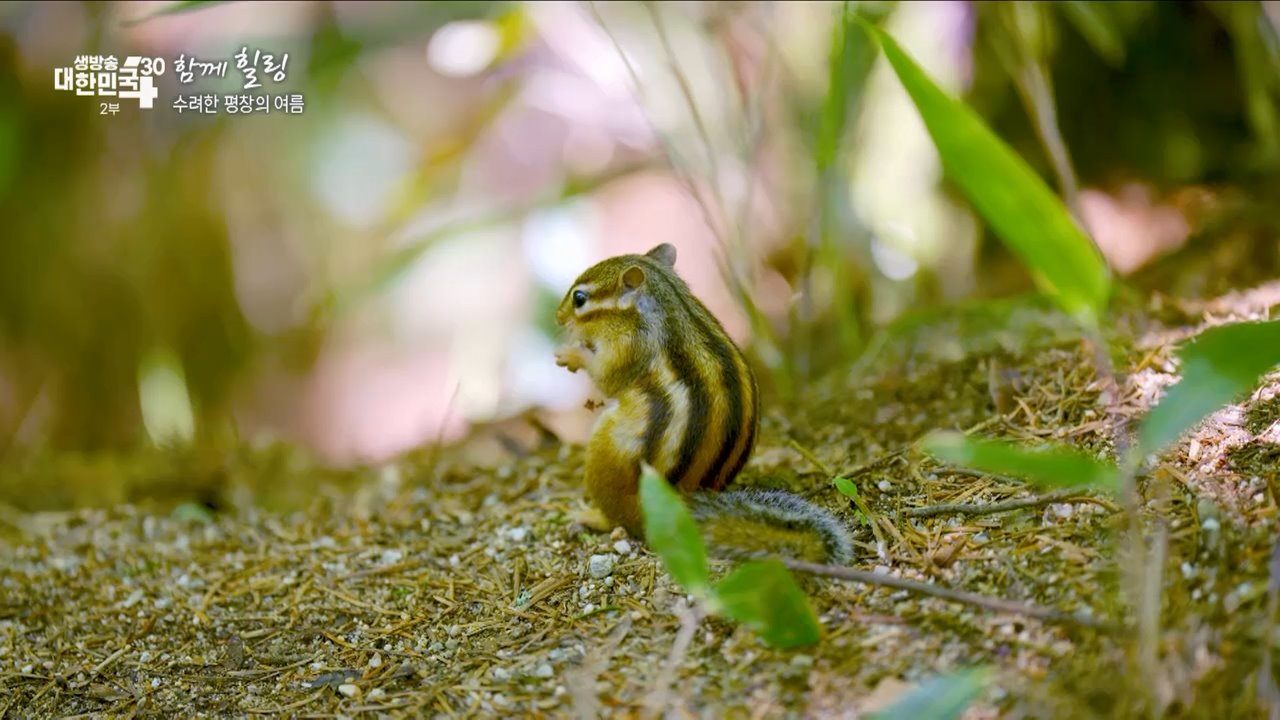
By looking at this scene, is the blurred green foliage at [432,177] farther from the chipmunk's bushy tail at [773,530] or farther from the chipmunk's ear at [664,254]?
the chipmunk's bushy tail at [773,530]

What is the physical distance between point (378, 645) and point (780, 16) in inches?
97.5

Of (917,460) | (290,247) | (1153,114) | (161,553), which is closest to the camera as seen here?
(917,460)

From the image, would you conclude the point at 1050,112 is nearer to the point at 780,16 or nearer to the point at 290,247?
the point at 780,16

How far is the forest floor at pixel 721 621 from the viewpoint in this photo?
1.51 metres

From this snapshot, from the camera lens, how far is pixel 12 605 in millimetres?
2367

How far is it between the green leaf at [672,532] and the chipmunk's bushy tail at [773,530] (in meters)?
0.25

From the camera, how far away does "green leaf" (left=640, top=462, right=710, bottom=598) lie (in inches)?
58.6

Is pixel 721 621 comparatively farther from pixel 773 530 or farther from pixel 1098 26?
pixel 1098 26

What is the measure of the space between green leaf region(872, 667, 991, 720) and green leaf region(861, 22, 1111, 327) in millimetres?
550

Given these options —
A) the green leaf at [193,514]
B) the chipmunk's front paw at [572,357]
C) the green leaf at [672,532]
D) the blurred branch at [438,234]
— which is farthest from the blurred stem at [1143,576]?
the blurred branch at [438,234]

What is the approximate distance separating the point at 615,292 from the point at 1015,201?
91cm

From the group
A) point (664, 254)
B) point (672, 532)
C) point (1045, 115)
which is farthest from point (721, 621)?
point (1045, 115)

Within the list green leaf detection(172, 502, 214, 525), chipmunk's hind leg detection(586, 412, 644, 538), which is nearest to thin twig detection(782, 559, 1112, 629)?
chipmunk's hind leg detection(586, 412, 644, 538)

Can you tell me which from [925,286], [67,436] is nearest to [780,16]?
[925,286]
